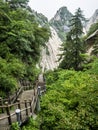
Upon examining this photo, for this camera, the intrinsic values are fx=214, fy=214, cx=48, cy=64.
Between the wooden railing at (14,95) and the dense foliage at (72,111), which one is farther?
the wooden railing at (14,95)

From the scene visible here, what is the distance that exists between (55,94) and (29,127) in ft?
11.0

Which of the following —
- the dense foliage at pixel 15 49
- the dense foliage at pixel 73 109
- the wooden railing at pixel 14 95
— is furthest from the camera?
the dense foliage at pixel 15 49

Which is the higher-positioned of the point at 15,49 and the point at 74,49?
the point at 74,49

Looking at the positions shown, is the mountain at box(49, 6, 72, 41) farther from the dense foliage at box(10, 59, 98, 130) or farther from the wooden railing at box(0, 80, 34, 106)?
the dense foliage at box(10, 59, 98, 130)

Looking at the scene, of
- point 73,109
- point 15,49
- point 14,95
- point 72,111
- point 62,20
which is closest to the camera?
point 72,111

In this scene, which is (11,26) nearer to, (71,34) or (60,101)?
(60,101)

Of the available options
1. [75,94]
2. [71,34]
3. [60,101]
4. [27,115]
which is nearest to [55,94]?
[60,101]

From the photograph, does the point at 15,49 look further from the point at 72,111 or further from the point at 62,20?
the point at 62,20

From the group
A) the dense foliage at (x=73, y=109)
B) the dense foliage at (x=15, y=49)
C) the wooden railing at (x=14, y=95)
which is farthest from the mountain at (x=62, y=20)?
the dense foliage at (x=73, y=109)

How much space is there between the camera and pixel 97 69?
53.2 feet

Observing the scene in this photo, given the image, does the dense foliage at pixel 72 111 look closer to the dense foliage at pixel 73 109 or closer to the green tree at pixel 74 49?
the dense foliage at pixel 73 109

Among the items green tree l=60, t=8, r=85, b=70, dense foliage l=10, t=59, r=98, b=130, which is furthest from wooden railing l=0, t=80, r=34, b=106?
green tree l=60, t=8, r=85, b=70

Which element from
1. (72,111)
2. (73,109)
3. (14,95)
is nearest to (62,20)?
(14,95)

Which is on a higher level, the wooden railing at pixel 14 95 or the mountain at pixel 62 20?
the mountain at pixel 62 20
